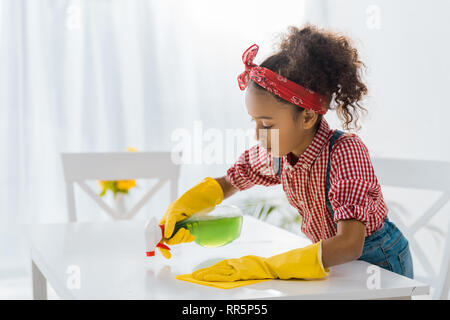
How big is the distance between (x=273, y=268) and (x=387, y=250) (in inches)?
15.3

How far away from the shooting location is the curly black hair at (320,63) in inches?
41.9

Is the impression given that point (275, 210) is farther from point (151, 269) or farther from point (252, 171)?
point (151, 269)

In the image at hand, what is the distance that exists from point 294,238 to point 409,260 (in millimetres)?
261

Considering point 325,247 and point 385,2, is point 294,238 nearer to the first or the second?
point 325,247

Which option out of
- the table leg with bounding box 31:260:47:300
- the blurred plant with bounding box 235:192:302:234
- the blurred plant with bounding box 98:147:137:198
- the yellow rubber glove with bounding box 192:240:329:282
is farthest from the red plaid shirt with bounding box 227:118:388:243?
the blurred plant with bounding box 235:192:302:234

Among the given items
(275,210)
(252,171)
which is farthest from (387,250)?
(275,210)

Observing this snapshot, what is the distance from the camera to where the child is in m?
0.92

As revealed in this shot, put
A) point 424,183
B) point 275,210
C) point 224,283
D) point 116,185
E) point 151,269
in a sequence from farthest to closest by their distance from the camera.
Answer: point 275,210 → point 116,185 → point 424,183 → point 151,269 → point 224,283

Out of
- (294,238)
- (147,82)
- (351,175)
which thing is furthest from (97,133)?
(351,175)

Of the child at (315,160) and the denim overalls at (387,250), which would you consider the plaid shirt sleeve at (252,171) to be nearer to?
the child at (315,160)

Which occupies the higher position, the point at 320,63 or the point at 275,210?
the point at 320,63

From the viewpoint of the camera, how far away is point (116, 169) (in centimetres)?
195

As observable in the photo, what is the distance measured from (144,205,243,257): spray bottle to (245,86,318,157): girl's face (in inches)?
6.1

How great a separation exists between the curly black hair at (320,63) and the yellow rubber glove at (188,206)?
10.7 inches
